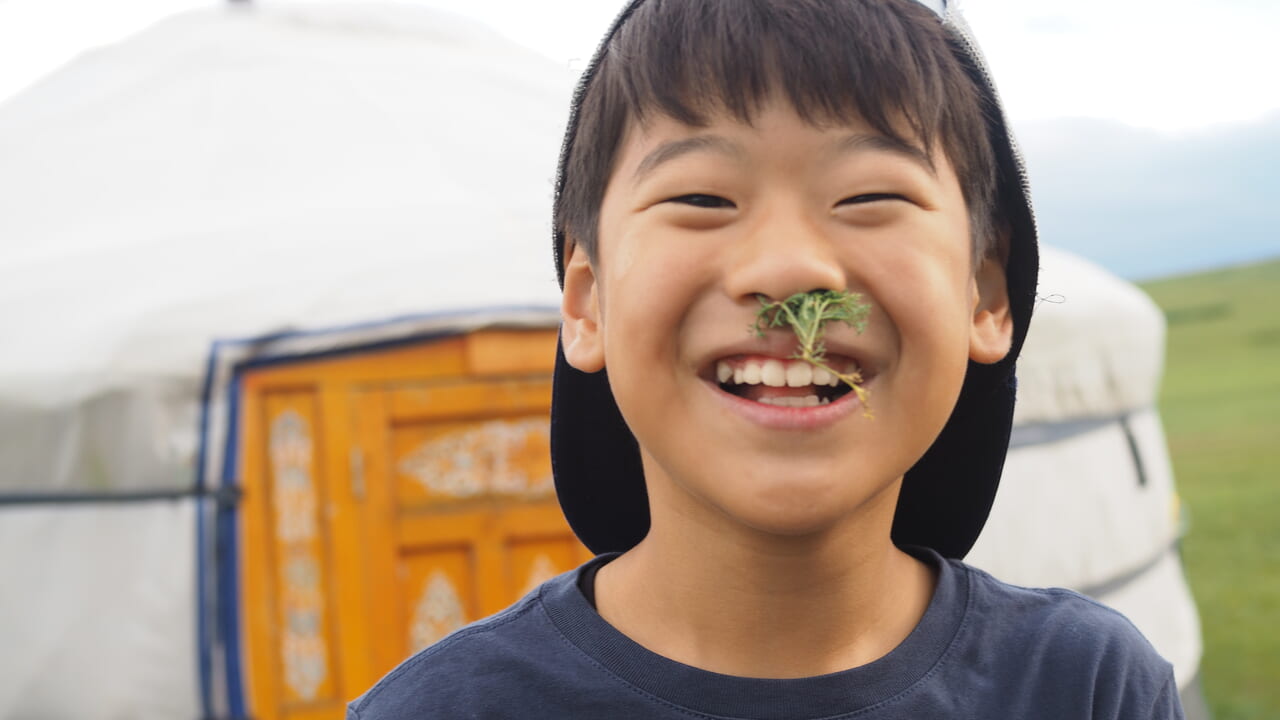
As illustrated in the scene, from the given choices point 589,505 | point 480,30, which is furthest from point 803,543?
point 480,30

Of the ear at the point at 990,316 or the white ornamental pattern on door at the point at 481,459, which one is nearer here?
the ear at the point at 990,316

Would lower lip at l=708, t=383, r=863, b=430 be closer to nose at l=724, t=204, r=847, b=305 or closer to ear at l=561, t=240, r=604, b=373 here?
nose at l=724, t=204, r=847, b=305

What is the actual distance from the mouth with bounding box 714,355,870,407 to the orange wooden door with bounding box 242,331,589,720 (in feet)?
6.99

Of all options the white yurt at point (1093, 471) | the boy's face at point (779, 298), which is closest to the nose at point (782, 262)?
the boy's face at point (779, 298)

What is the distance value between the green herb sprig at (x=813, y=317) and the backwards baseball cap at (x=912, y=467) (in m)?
0.29

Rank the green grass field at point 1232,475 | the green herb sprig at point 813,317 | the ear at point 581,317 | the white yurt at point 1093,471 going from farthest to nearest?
the green grass field at point 1232,475 < the white yurt at point 1093,471 < the ear at point 581,317 < the green herb sprig at point 813,317

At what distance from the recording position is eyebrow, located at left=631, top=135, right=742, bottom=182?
2.69 ft

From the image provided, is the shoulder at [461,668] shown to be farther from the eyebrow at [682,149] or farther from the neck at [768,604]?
the eyebrow at [682,149]

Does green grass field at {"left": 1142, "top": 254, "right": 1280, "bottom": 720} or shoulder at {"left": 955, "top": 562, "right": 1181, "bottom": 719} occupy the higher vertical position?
shoulder at {"left": 955, "top": 562, "right": 1181, "bottom": 719}

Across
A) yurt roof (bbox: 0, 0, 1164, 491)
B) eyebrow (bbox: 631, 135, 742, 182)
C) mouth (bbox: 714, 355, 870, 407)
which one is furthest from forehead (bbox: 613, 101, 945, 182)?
yurt roof (bbox: 0, 0, 1164, 491)

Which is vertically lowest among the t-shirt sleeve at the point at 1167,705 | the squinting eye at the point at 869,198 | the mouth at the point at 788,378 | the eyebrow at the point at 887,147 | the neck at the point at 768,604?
the t-shirt sleeve at the point at 1167,705

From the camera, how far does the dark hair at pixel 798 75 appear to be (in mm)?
835

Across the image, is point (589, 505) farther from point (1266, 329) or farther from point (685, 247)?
point (1266, 329)

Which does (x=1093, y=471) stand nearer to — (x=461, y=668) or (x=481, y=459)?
(x=481, y=459)
